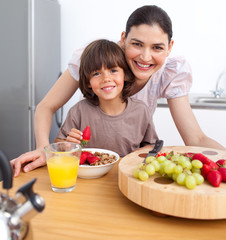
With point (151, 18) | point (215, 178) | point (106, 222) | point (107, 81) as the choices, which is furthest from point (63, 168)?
point (151, 18)

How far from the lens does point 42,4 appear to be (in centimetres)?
277

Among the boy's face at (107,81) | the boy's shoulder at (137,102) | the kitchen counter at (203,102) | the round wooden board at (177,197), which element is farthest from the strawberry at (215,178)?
the kitchen counter at (203,102)

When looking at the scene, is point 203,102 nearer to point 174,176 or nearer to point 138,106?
point 138,106

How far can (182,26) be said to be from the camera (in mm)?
3160

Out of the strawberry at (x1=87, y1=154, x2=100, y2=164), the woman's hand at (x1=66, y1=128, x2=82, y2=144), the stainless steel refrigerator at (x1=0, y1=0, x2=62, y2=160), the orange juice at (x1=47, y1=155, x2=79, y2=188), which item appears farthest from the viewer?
the stainless steel refrigerator at (x1=0, y1=0, x2=62, y2=160)

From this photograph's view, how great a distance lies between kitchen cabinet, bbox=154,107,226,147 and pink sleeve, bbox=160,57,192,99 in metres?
1.12

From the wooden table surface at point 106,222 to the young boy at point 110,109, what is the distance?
25.1 inches

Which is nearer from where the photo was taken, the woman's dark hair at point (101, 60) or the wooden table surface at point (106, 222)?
the wooden table surface at point (106, 222)

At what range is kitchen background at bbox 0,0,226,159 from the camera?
2.56 meters

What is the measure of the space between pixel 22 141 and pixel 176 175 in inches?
87.9

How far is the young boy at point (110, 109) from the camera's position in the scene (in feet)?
4.61

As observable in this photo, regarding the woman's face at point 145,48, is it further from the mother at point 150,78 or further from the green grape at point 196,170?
the green grape at point 196,170

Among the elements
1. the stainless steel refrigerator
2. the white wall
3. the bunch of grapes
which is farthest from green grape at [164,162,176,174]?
the white wall

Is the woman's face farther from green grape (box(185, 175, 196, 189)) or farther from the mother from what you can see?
green grape (box(185, 175, 196, 189))
